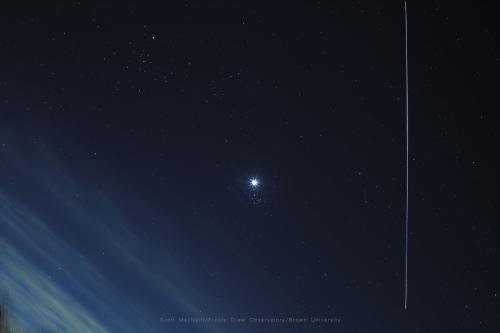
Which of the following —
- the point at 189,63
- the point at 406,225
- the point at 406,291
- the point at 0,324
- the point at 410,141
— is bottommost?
the point at 406,291

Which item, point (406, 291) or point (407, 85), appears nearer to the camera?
point (407, 85)

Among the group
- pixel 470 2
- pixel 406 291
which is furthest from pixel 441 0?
pixel 406 291

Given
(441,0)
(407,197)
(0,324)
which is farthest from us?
(0,324)

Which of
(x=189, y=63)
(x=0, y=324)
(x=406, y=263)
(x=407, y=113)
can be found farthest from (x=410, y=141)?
(x=0, y=324)

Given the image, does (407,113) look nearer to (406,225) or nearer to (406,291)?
(406,225)

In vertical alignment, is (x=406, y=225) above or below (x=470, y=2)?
below

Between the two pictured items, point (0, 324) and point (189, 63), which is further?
point (0, 324)

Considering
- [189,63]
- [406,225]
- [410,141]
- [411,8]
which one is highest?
[189,63]

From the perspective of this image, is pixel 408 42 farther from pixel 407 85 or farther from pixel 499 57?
pixel 499 57

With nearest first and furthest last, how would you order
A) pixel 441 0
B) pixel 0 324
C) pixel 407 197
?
pixel 441 0
pixel 407 197
pixel 0 324
